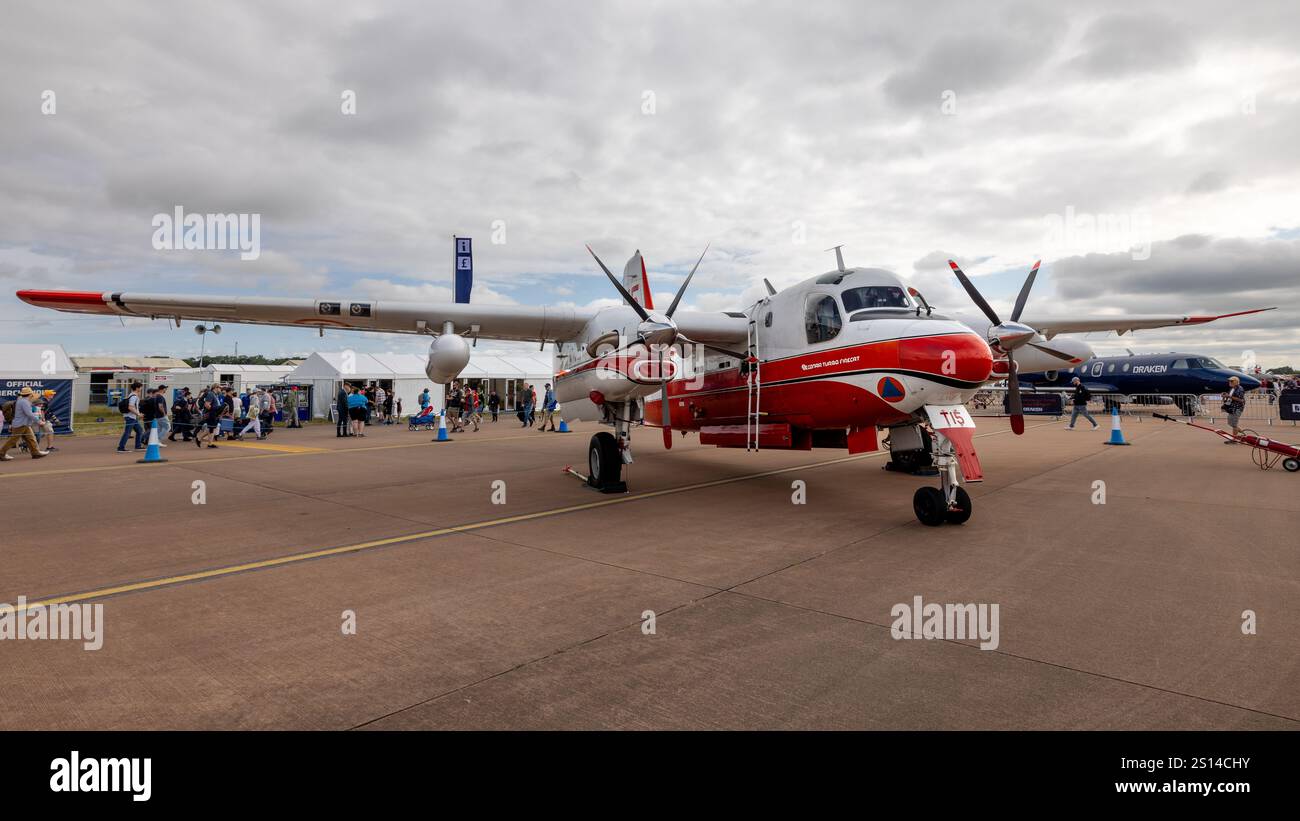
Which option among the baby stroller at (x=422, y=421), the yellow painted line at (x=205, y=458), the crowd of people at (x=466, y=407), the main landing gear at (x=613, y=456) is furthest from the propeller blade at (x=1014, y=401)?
the baby stroller at (x=422, y=421)

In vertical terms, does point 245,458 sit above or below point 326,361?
below

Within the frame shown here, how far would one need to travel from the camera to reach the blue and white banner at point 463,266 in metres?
22.6

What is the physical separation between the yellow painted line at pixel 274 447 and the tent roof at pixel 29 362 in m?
7.04

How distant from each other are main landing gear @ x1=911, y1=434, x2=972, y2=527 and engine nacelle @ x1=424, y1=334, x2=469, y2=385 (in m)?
7.04

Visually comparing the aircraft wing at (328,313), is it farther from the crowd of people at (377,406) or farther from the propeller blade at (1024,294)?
the crowd of people at (377,406)

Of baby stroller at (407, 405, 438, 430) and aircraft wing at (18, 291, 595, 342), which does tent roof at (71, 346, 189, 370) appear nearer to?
baby stroller at (407, 405, 438, 430)

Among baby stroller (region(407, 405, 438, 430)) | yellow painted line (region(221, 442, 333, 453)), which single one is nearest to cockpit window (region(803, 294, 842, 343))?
yellow painted line (region(221, 442, 333, 453))

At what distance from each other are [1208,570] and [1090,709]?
3884 millimetres

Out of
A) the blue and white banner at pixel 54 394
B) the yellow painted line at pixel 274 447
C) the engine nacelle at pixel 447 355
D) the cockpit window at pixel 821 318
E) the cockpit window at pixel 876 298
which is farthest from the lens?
the blue and white banner at pixel 54 394

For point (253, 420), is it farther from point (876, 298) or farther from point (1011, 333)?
point (1011, 333)

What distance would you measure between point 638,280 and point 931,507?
775cm

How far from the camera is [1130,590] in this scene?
Result: 5250 mm
